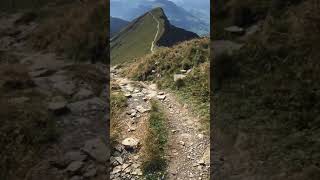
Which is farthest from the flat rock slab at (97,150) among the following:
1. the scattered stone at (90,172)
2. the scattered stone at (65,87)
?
the scattered stone at (65,87)

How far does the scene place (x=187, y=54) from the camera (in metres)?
17.9

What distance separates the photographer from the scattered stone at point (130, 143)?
11.0 m

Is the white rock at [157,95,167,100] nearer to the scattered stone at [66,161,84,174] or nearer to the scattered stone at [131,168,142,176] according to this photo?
the scattered stone at [131,168,142,176]

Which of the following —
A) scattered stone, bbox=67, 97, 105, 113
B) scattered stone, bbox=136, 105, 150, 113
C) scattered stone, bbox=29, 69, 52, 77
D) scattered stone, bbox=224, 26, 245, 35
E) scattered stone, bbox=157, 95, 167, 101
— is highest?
scattered stone, bbox=224, 26, 245, 35

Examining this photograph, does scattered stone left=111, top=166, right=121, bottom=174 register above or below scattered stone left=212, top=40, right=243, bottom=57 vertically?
below

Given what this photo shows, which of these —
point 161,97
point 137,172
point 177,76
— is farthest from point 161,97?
point 137,172

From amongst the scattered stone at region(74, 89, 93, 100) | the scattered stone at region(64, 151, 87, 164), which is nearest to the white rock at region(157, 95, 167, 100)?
the scattered stone at region(74, 89, 93, 100)

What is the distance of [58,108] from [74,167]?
2.97m

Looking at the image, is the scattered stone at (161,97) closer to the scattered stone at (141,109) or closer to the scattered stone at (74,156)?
the scattered stone at (141,109)

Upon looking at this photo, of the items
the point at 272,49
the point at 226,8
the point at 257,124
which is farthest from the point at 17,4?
the point at 257,124

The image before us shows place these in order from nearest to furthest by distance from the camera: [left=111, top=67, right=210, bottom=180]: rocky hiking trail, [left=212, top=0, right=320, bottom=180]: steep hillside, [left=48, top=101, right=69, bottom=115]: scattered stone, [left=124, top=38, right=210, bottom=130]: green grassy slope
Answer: [left=212, top=0, right=320, bottom=180]: steep hillside < [left=111, top=67, right=210, bottom=180]: rocky hiking trail < [left=48, top=101, right=69, bottom=115]: scattered stone < [left=124, top=38, right=210, bottom=130]: green grassy slope

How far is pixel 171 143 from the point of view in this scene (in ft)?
36.3

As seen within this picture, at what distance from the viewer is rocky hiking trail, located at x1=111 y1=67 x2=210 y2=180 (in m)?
9.88

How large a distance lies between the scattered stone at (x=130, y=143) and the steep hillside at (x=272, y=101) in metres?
2.11
